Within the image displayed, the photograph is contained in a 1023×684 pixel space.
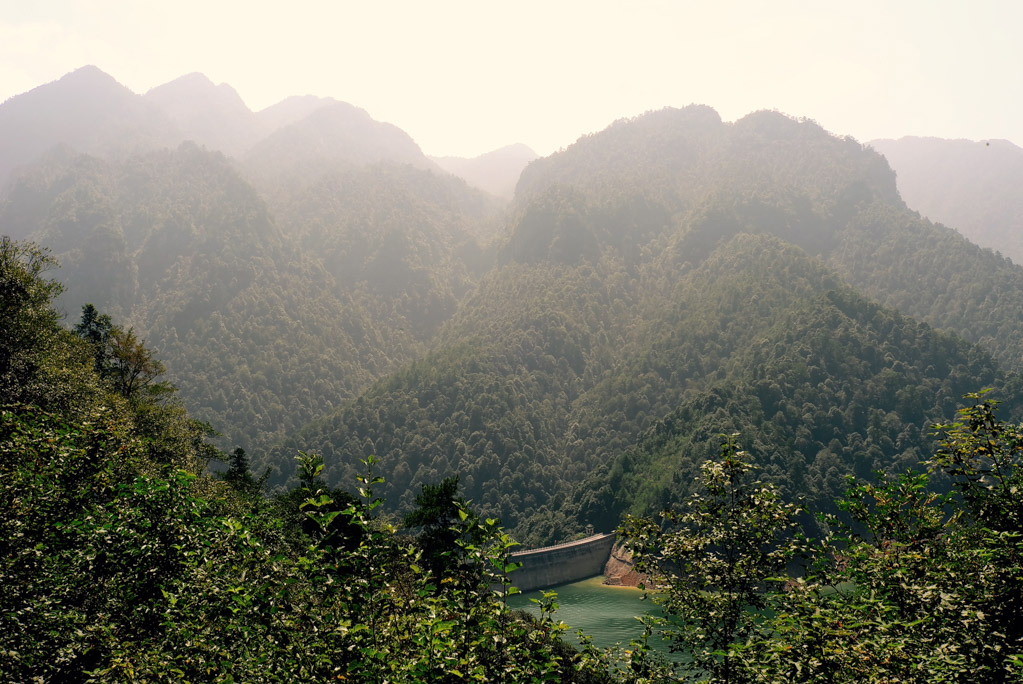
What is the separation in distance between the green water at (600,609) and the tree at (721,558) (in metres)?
62.6

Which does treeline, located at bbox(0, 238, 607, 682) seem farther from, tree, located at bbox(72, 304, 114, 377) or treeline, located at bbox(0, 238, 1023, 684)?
tree, located at bbox(72, 304, 114, 377)

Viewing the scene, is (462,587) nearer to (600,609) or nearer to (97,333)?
(97,333)

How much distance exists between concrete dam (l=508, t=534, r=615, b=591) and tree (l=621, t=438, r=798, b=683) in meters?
105

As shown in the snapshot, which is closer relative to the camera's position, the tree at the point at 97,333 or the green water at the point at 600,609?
the tree at the point at 97,333

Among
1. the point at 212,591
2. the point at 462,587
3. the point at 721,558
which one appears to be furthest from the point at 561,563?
the point at 462,587

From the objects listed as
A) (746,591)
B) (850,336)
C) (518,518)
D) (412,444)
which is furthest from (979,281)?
(746,591)

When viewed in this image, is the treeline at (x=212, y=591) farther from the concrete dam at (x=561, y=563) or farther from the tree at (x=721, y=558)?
the concrete dam at (x=561, y=563)

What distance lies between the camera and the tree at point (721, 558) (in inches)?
394

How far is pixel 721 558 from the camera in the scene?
35.0ft

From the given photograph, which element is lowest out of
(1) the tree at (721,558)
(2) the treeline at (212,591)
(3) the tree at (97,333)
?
(1) the tree at (721,558)

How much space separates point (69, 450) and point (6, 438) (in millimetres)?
1241

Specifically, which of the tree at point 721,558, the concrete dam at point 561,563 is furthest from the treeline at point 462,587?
the concrete dam at point 561,563

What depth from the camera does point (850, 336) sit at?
502ft

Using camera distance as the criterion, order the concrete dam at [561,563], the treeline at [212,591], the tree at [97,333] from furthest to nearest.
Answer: the concrete dam at [561,563]
the tree at [97,333]
the treeline at [212,591]
